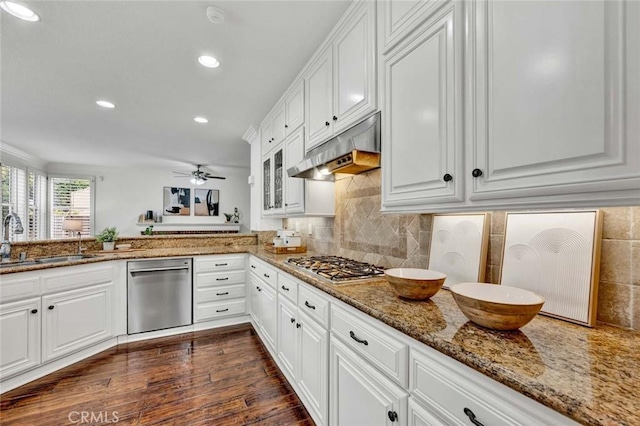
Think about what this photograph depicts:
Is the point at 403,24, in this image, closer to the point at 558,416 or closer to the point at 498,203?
the point at 498,203

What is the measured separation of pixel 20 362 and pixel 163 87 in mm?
2613

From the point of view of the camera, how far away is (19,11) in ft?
5.60

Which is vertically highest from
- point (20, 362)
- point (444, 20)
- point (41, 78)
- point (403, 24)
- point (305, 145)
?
point (41, 78)

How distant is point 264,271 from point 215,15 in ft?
6.80

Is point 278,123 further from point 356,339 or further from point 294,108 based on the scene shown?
point 356,339

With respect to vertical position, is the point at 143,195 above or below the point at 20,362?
above

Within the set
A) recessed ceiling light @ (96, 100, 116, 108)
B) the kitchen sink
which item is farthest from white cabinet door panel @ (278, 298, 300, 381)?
recessed ceiling light @ (96, 100, 116, 108)

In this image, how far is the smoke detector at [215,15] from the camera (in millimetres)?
1708

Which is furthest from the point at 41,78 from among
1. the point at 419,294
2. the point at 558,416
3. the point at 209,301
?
the point at 558,416

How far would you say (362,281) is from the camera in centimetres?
158

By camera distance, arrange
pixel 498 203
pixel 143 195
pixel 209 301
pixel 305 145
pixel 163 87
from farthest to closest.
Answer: pixel 143 195 < pixel 209 301 < pixel 163 87 < pixel 305 145 < pixel 498 203

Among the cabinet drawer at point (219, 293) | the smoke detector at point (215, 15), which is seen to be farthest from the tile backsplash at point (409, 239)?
the smoke detector at point (215, 15)

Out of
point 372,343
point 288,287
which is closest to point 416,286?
point 372,343

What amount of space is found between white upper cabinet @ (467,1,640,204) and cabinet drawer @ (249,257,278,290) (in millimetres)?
1773
